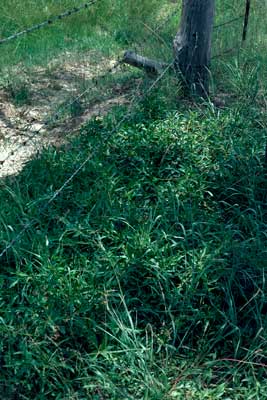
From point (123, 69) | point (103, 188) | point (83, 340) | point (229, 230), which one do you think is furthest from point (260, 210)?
point (123, 69)

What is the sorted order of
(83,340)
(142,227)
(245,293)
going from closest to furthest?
(83,340) → (245,293) → (142,227)

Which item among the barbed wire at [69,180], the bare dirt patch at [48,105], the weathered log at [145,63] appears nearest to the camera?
the barbed wire at [69,180]

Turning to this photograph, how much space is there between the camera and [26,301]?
3.50 m

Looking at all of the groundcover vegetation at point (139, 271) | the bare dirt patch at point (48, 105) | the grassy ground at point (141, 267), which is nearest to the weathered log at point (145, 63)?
the bare dirt patch at point (48, 105)

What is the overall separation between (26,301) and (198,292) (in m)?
0.87

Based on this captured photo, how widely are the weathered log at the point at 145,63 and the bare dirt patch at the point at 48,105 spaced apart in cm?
22

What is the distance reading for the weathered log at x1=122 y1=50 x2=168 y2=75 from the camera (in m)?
5.85

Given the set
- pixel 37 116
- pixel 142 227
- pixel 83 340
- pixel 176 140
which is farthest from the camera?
pixel 37 116

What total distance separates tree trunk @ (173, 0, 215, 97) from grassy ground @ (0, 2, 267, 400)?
0.69m

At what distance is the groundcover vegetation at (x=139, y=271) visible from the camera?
10.2 ft

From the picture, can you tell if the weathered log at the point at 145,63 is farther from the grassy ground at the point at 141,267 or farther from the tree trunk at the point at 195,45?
the grassy ground at the point at 141,267

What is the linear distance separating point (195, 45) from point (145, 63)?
63 cm

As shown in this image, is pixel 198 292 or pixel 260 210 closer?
pixel 198 292

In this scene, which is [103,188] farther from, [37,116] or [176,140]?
[37,116]
